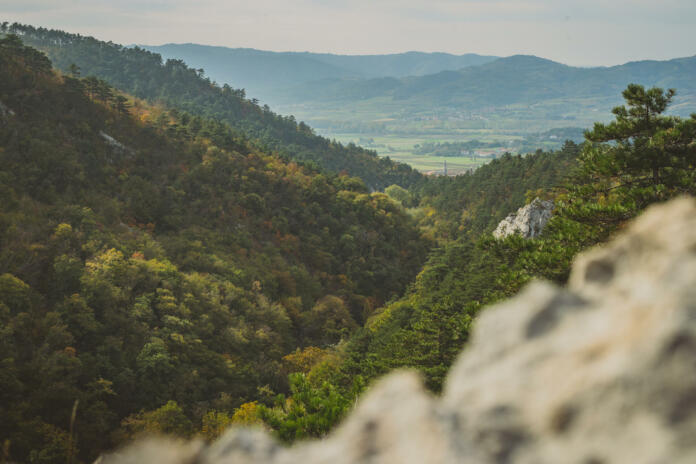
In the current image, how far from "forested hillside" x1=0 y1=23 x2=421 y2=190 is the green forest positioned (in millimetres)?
63658

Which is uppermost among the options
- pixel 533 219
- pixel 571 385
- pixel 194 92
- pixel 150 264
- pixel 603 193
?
pixel 194 92

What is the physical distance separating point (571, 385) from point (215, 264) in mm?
48412

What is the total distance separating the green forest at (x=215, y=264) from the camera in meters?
16.1

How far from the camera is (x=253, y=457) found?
11.4ft

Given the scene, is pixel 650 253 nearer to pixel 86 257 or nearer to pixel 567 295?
pixel 567 295

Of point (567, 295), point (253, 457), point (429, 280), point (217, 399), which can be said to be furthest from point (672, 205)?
point (429, 280)

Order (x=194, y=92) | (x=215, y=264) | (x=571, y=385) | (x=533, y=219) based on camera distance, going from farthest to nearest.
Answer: (x=194, y=92), (x=533, y=219), (x=215, y=264), (x=571, y=385)

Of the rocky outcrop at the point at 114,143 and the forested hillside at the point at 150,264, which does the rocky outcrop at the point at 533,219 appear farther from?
the rocky outcrop at the point at 114,143

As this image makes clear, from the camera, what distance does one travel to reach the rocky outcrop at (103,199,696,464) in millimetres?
2287

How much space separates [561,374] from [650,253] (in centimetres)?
107

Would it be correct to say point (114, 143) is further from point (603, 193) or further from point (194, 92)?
point (194, 92)

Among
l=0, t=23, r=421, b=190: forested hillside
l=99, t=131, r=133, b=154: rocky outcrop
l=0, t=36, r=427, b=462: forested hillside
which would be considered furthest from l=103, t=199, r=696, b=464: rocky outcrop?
l=0, t=23, r=421, b=190: forested hillside

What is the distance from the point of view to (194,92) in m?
151

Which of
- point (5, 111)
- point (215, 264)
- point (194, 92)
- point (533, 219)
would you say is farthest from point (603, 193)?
point (194, 92)
